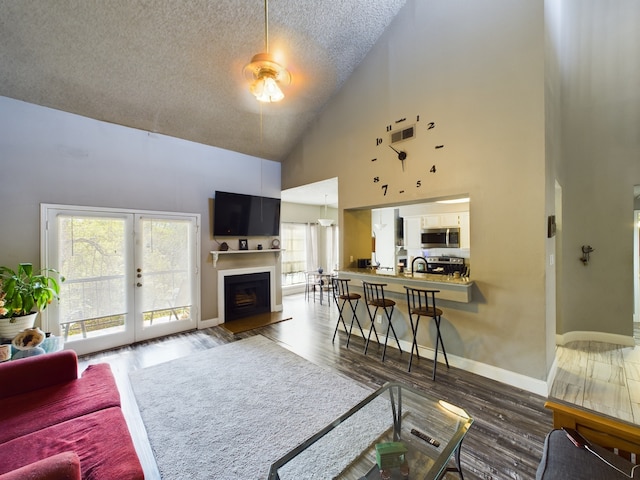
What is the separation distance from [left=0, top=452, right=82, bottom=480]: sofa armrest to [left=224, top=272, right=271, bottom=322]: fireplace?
3919 millimetres

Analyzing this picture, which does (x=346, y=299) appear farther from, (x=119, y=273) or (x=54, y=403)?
(x=119, y=273)

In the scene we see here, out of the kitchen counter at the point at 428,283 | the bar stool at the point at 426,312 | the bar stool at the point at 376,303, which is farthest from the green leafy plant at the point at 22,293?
the bar stool at the point at 426,312

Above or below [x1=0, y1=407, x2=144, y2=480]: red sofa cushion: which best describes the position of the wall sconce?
above

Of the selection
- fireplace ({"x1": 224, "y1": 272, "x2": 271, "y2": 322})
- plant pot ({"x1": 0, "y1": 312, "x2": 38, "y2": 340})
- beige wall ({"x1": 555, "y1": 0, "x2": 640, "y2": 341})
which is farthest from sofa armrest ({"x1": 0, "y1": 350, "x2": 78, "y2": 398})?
beige wall ({"x1": 555, "y1": 0, "x2": 640, "y2": 341})

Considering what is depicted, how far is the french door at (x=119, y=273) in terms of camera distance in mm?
3467

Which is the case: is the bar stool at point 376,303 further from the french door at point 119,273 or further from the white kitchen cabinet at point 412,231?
the french door at point 119,273

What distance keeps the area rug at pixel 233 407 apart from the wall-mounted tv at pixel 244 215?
88.7 inches

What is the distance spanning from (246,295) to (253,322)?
678 millimetres

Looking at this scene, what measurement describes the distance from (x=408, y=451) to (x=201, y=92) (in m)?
4.60

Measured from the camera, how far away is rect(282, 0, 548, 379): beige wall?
2594mm

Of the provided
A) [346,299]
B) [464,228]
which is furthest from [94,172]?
[464,228]

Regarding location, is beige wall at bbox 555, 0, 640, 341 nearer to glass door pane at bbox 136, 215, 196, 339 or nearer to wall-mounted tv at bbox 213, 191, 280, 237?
wall-mounted tv at bbox 213, 191, 280, 237

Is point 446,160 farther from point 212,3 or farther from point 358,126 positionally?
point 212,3

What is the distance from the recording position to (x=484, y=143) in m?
2.86
